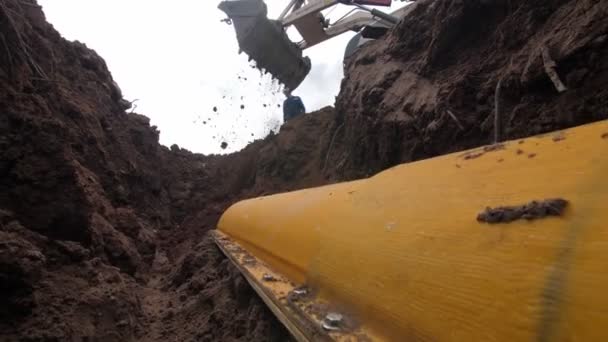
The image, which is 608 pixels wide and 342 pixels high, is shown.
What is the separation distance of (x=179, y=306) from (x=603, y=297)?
3.06m

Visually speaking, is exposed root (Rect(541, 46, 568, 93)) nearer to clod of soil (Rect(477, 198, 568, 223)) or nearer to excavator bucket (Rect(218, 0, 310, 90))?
clod of soil (Rect(477, 198, 568, 223))

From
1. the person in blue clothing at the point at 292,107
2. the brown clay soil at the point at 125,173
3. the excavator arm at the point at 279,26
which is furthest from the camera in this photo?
the person in blue clothing at the point at 292,107

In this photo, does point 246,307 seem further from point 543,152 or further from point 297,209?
point 543,152

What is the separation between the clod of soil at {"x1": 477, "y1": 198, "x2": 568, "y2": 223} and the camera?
704mm

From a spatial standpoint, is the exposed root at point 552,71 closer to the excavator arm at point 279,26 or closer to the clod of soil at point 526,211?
the clod of soil at point 526,211

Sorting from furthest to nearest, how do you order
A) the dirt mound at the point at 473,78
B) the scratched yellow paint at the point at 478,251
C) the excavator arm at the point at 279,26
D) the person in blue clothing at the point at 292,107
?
1. the person in blue clothing at the point at 292,107
2. the excavator arm at the point at 279,26
3. the dirt mound at the point at 473,78
4. the scratched yellow paint at the point at 478,251

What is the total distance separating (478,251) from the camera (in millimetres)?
793

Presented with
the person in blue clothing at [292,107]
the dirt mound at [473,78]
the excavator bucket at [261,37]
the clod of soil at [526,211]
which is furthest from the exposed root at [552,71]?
the person in blue clothing at [292,107]

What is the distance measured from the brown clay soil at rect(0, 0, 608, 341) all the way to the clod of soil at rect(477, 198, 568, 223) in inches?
45.2

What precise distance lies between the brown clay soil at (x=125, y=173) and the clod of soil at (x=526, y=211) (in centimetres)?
115

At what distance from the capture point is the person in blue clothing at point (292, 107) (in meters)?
11.6

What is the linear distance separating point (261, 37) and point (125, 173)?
4905 millimetres

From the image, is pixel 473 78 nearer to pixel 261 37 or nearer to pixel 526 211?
pixel 526 211

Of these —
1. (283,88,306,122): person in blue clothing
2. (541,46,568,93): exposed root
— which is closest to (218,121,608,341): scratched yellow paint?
(541,46,568,93): exposed root
